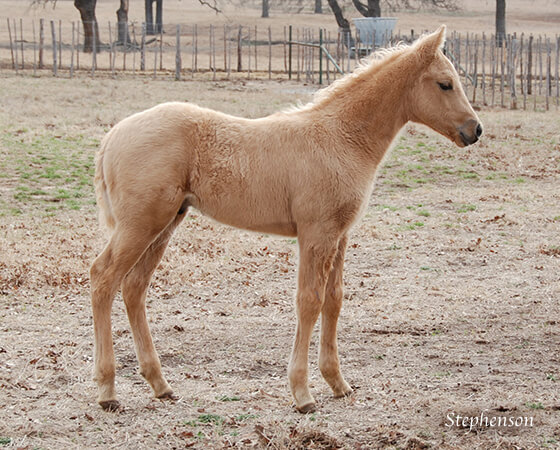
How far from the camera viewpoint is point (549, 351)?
5859 mm

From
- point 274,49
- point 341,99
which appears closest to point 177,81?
point 274,49

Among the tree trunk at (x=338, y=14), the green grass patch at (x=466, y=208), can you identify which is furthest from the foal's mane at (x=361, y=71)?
the tree trunk at (x=338, y=14)

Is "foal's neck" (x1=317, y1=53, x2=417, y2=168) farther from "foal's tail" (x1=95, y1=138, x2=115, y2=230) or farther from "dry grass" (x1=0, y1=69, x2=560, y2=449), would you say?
"dry grass" (x1=0, y1=69, x2=560, y2=449)

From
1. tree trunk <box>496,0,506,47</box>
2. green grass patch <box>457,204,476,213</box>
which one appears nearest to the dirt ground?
tree trunk <box>496,0,506,47</box>

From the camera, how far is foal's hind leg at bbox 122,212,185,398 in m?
4.91

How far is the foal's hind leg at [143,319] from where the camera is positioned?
193 inches

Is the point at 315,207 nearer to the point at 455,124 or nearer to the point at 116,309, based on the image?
the point at 455,124

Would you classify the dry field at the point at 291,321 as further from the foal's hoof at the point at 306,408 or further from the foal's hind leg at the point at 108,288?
the foal's hind leg at the point at 108,288

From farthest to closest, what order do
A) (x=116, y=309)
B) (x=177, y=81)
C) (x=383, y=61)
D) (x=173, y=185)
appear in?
(x=177, y=81) → (x=116, y=309) → (x=383, y=61) → (x=173, y=185)

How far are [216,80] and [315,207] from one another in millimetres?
22934

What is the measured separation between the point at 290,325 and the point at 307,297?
1879 mm

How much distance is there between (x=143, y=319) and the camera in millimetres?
4973

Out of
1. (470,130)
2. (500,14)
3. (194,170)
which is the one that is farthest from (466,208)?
(500,14)

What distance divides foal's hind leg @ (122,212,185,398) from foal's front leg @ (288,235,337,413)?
89 centimetres
